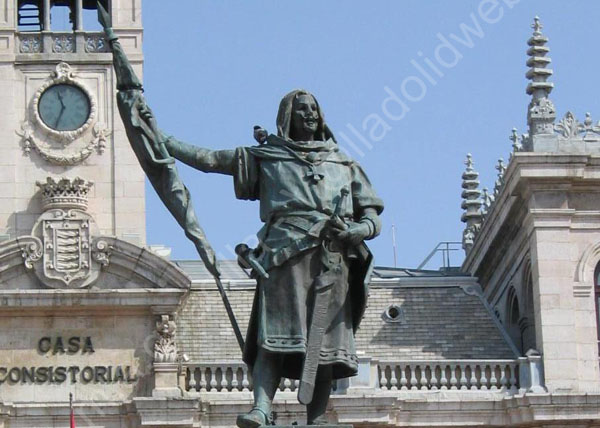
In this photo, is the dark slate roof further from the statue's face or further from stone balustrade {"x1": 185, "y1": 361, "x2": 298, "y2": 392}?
the statue's face

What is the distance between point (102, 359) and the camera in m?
49.8

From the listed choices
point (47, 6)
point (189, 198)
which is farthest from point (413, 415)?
point (189, 198)

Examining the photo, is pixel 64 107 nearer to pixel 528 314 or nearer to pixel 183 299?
pixel 183 299

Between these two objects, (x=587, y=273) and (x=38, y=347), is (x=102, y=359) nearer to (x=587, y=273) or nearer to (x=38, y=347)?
(x=38, y=347)

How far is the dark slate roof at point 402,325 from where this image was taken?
50.5m

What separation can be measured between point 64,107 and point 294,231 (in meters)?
36.9

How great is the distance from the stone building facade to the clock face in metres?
0.03

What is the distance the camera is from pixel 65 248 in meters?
50.5

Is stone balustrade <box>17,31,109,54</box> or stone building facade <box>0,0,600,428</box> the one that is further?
stone balustrade <box>17,31,109,54</box>

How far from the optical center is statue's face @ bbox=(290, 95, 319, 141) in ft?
54.0

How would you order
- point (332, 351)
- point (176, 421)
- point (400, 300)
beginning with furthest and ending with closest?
point (400, 300) → point (176, 421) → point (332, 351)

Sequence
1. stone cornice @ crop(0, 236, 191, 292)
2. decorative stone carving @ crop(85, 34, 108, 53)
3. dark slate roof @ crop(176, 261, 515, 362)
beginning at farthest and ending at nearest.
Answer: decorative stone carving @ crop(85, 34, 108, 53) < dark slate roof @ crop(176, 261, 515, 362) < stone cornice @ crop(0, 236, 191, 292)

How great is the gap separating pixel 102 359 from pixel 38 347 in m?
1.33

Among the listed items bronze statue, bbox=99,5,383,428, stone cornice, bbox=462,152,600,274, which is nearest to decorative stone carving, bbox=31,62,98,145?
stone cornice, bbox=462,152,600,274
